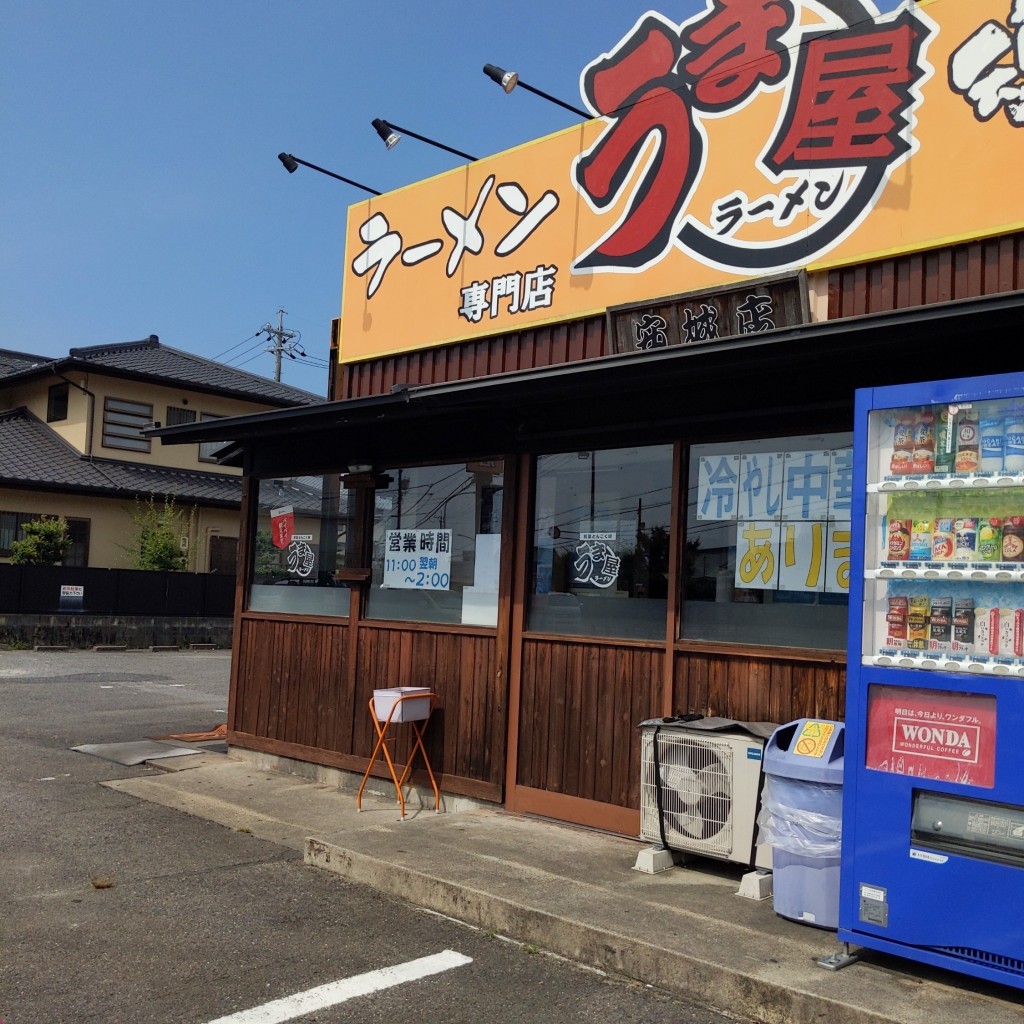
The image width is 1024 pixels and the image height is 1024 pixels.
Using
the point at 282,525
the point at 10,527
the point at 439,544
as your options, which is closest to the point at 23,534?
the point at 10,527

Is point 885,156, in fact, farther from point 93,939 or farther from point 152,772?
point 152,772

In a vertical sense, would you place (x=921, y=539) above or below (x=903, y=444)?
below

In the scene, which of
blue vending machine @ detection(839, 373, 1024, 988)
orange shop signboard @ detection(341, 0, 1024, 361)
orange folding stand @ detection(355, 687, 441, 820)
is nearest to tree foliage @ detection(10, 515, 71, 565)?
orange shop signboard @ detection(341, 0, 1024, 361)

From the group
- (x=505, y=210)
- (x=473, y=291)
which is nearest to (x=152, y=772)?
(x=473, y=291)

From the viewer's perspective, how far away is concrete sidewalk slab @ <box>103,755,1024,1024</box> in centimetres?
432

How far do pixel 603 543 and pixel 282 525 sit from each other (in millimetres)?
3873

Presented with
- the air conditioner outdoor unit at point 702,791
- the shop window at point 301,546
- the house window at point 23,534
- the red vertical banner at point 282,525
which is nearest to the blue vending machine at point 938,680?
the air conditioner outdoor unit at point 702,791

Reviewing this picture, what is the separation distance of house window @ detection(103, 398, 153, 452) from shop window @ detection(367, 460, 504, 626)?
22.7 metres

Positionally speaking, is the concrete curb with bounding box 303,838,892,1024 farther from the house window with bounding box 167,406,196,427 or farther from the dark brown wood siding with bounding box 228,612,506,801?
the house window with bounding box 167,406,196,427

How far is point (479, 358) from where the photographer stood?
8539 mm

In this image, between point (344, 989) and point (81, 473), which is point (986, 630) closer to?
point (344, 989)

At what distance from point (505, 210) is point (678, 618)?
369 centimetres

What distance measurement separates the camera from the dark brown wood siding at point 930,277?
5.64 meters

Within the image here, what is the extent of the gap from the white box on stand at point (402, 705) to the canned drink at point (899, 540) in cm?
428
